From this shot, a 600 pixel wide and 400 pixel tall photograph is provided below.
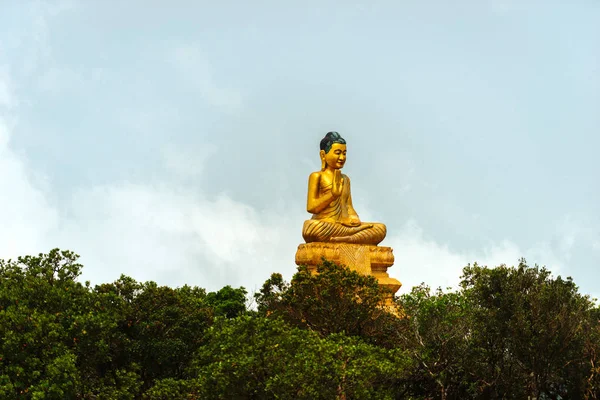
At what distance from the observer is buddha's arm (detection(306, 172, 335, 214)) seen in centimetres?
3284

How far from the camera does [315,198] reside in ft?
108

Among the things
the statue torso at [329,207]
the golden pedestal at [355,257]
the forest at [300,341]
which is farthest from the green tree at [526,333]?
the statue torso at [329,207]

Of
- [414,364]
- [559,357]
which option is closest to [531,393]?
[559,357]

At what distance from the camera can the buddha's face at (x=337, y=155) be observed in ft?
107

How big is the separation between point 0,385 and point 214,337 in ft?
16.1

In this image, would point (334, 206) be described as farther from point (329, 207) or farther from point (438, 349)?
point (438, 349)

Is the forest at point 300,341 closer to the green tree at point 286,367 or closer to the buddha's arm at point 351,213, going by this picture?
the green tree at point 286,367

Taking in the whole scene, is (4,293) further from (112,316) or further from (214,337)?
(214,337)

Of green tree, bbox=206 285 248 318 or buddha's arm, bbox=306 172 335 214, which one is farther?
green tree, bbox=206 285 248 318

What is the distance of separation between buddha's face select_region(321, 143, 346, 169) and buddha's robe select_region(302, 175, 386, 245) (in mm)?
731

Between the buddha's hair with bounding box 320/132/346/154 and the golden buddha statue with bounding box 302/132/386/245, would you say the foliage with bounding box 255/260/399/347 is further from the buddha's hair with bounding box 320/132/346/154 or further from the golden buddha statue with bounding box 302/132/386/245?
the buddha's hair with bounding box 320/132/346/154

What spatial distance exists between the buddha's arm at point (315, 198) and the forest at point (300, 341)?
630 cm

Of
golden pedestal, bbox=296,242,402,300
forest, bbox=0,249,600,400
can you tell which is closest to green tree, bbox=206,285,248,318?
golden pedestal, bbox=296,242,402,300

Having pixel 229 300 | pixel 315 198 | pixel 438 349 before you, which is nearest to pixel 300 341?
pixel 438 349
